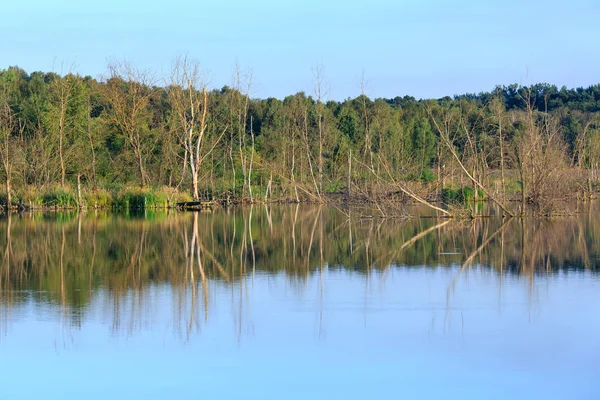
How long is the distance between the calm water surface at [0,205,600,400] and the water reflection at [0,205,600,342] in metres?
0.06

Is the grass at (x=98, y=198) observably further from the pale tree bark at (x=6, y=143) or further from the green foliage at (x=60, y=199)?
the pale tree bark at (x=6, y=143)

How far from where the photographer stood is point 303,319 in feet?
33.2

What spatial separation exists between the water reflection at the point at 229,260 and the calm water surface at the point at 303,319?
57mm

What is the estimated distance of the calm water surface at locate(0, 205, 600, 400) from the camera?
7.36 metres

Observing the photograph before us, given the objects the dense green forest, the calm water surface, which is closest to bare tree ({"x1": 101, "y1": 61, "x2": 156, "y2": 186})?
the dense green forest

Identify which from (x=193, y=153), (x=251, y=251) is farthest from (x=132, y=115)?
Result: (x=251, y=251)

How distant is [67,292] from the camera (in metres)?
12.3

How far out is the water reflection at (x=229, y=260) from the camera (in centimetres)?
1082

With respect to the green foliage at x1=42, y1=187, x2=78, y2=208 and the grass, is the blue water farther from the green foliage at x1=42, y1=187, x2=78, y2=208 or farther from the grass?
the green foliage at x1=42, y1=187, x2=78, y2=208

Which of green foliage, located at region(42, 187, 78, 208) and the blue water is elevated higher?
green foliage, located at region(42, 187, 78, 208)

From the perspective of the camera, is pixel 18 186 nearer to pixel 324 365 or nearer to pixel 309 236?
pixel 309 236

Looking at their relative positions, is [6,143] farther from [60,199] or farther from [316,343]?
[316,343]

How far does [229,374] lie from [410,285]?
221 inches

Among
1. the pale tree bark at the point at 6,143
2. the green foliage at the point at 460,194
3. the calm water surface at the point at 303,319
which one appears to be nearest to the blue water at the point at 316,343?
the calm water surface at the point at 303,319
